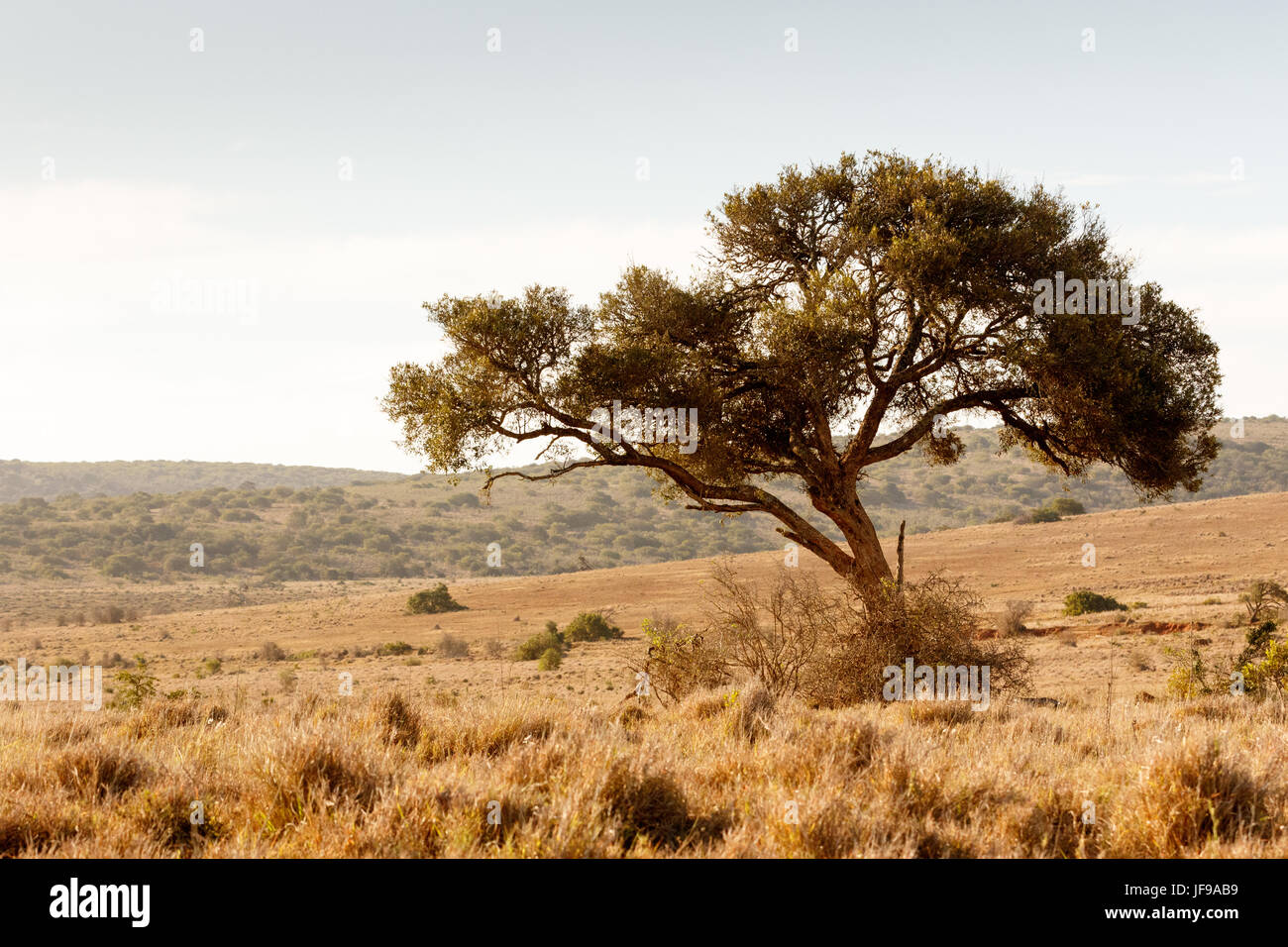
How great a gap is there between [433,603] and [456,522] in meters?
66.9

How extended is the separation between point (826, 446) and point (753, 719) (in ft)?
28.8

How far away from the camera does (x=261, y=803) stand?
17.7 ft

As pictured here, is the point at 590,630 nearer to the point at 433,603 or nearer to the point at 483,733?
the point at 433,603

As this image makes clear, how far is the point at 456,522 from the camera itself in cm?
11994

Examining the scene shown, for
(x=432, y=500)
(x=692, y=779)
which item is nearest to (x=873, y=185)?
(x=692, y=779)

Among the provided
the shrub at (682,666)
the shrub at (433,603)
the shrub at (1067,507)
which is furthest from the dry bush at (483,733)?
the shrub at (1067,507)

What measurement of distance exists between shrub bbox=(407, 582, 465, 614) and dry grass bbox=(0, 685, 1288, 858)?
153ft

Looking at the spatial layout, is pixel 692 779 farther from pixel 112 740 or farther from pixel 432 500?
pixel 432 500

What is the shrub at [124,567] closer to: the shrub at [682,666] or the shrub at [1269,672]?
the shrub at [682,666]

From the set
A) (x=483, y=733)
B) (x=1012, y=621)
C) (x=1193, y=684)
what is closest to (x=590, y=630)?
(x=1012, y=621)

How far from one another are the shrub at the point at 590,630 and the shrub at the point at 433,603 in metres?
14.7
